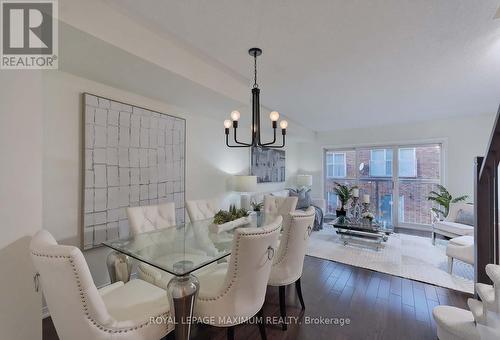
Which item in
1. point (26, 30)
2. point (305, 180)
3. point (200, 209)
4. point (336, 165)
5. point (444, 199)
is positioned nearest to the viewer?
point (26, 30)

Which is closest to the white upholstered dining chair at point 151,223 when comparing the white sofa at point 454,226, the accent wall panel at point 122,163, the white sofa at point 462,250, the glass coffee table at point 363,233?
the accent wall panel at point 122,163

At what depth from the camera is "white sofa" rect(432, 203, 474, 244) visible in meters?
3.40

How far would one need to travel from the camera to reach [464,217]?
12.2 feet

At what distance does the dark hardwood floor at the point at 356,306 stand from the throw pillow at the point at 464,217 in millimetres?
1825

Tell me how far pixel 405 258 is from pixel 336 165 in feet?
11.4

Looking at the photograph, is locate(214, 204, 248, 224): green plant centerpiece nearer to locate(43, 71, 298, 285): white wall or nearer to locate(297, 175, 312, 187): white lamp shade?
locate(43, 71, 298, 285): white wall

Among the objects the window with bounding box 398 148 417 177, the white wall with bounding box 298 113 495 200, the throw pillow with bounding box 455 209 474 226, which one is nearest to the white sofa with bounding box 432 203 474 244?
the throw pillow with bounding box 455 209 474 226

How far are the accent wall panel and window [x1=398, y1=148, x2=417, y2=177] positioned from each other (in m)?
5.40

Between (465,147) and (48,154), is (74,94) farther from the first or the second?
(465,147)

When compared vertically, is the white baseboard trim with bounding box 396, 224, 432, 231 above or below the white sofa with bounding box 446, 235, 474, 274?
below

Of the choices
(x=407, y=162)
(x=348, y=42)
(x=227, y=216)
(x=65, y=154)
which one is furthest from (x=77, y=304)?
(x=407, y=162)

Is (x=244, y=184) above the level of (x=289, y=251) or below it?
above

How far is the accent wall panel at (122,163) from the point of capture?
7.54 feet

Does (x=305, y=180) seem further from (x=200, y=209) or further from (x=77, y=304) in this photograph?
(x=77, y=304)
